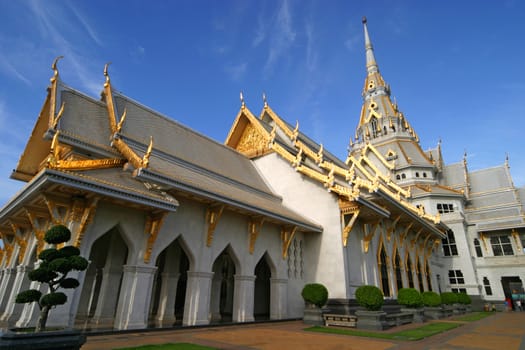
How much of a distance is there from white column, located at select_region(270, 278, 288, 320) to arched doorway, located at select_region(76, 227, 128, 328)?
537cm

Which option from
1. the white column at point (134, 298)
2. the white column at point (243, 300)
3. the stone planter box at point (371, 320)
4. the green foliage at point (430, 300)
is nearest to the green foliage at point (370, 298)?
the stone planter box at point (371, 320)

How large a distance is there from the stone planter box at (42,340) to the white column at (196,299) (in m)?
5.19

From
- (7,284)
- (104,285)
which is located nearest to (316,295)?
(104,285)

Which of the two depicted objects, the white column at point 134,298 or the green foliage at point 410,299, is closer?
the white column at point 134,298

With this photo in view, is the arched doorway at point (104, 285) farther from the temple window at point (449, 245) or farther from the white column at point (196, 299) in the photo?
the temple window at point (449, 245)

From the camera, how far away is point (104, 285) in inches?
361

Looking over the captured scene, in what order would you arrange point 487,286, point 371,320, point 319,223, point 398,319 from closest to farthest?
point 371,320, point 398,319, point 319,223, point 487,286

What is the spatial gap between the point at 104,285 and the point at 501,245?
89.1 feet

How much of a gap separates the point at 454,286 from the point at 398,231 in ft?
31.7

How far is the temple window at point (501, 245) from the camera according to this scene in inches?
930

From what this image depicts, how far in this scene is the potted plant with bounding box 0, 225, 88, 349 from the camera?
3.80 meters

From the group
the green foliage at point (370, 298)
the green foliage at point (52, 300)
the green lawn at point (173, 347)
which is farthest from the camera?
the green foliage at point (370, 298)

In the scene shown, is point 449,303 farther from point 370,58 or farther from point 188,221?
point 370,58

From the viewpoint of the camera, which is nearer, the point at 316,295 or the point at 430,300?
the point at 316,295
